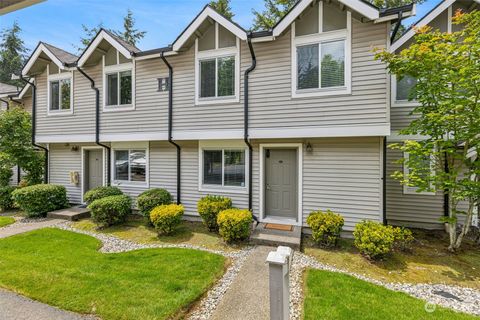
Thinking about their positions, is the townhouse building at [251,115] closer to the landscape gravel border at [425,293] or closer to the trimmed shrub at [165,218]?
the trimmed shrub at [165,218]

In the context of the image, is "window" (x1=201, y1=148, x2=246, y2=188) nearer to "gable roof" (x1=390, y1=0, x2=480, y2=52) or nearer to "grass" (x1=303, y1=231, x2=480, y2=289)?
"grass" (x1=303, y1=231, x2=480, y2=289)

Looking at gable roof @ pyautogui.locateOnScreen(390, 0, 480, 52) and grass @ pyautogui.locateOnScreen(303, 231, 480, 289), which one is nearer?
grass @ pyautogui.locateOnScreen(303, 231, 480, 289)

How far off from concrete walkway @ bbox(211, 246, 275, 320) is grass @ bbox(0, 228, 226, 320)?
19.7 inches

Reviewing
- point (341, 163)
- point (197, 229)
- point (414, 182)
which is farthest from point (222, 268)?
point (414, 182)

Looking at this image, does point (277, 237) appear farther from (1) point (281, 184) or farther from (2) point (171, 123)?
(2) point (171, 123)

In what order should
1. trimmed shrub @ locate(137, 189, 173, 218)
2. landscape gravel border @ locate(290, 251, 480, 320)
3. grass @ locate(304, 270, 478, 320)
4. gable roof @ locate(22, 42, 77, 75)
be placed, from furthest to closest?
1. gable roof @ locate(22, 42, 77, 75)
2. trimmed shrub @ locate(137, 189, 173, 218)
3. landscape gravel border @ locate(290, 251, 480, 320)
4. grass @ locate(304, 270, 478, 320)

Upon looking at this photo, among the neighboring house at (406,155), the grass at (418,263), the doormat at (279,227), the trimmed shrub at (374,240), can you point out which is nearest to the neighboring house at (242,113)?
the doormat at (279,227)

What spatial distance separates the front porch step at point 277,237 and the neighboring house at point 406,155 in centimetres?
380

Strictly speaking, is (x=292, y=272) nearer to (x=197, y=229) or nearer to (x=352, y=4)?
(x=197, y=229)

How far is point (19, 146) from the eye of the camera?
11.2 meters

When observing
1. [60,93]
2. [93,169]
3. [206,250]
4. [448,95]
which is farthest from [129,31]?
[448,95]

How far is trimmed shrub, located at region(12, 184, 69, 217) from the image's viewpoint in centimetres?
934

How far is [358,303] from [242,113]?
581cm

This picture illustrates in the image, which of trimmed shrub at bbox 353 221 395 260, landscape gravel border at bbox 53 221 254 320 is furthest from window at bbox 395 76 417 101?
landscape gravel border at bbox 53 221 254 320
